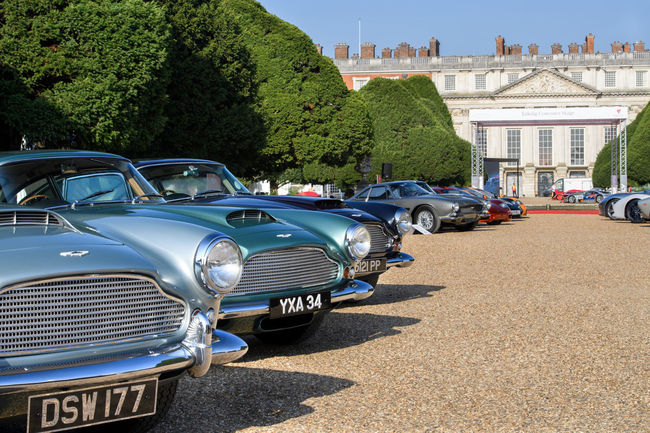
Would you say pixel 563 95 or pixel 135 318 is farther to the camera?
pixel 563 95

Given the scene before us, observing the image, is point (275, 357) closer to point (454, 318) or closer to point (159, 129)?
point (454, 318)

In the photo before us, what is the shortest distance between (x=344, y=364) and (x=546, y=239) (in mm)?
13664

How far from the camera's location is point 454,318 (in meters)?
7.53

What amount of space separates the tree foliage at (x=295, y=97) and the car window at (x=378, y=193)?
1502cm

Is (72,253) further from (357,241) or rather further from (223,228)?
(357,241)

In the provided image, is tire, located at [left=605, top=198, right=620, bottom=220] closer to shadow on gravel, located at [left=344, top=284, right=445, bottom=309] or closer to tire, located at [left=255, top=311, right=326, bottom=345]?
shadow on gravel, located at [left=344, top=284, right=445, bottom=309]

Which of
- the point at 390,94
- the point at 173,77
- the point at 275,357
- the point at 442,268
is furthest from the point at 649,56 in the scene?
the point at 275,357

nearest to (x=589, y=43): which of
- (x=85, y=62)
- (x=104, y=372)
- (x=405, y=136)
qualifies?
(x=405, y=136)

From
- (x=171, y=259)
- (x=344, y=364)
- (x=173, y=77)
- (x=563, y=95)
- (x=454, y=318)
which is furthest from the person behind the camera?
(x=563, y=95)

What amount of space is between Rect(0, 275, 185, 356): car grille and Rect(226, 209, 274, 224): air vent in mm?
2044

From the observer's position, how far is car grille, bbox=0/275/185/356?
313 centimetres

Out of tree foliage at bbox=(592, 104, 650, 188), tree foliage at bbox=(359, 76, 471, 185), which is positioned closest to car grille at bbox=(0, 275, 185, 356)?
tree foliage at bbox=(359, 76, 471, 185)

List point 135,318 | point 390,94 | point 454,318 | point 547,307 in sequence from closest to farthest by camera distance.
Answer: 1. point 135,318
2. point 454,318
3. point 547,307
4. point 390,94

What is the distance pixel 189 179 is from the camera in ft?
24.7
